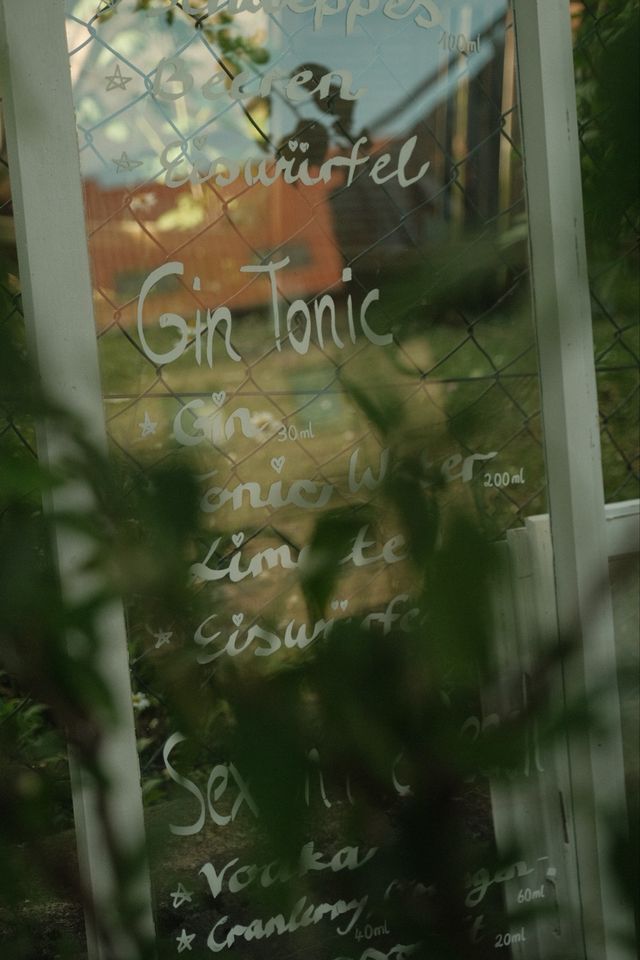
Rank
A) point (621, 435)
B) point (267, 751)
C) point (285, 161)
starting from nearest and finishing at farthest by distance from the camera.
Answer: point (267, 751), point (285, 161), point (621, 435)

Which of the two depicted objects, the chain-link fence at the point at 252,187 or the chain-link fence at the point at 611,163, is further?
the chain-link fence at the point at 252,187

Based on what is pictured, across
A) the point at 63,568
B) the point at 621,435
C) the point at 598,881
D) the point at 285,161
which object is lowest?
the point at 598,881

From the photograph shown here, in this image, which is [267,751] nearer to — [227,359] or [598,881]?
[598,881]

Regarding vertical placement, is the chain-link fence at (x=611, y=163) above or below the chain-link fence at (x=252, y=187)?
below

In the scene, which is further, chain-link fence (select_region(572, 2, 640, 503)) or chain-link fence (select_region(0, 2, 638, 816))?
chain-link fence (select_region(0, 2, 638, 816))

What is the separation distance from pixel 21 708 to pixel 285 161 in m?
1.32

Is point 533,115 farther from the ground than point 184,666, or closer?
farther from the ground

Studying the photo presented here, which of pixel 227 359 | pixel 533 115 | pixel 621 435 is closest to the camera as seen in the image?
pixel 227 359

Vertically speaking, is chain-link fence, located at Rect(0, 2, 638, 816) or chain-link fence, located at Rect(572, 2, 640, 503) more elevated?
chain-link fence, located at Rect(0, 2, 638, 816)

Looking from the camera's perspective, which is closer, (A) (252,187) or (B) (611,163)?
(B) (611,163)

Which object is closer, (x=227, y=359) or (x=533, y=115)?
(x=227, y=359)

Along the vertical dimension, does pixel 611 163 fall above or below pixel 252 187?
below

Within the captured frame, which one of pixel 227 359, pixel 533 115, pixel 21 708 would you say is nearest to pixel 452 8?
pixel 533 115

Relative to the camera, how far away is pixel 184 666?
314 millimetres
